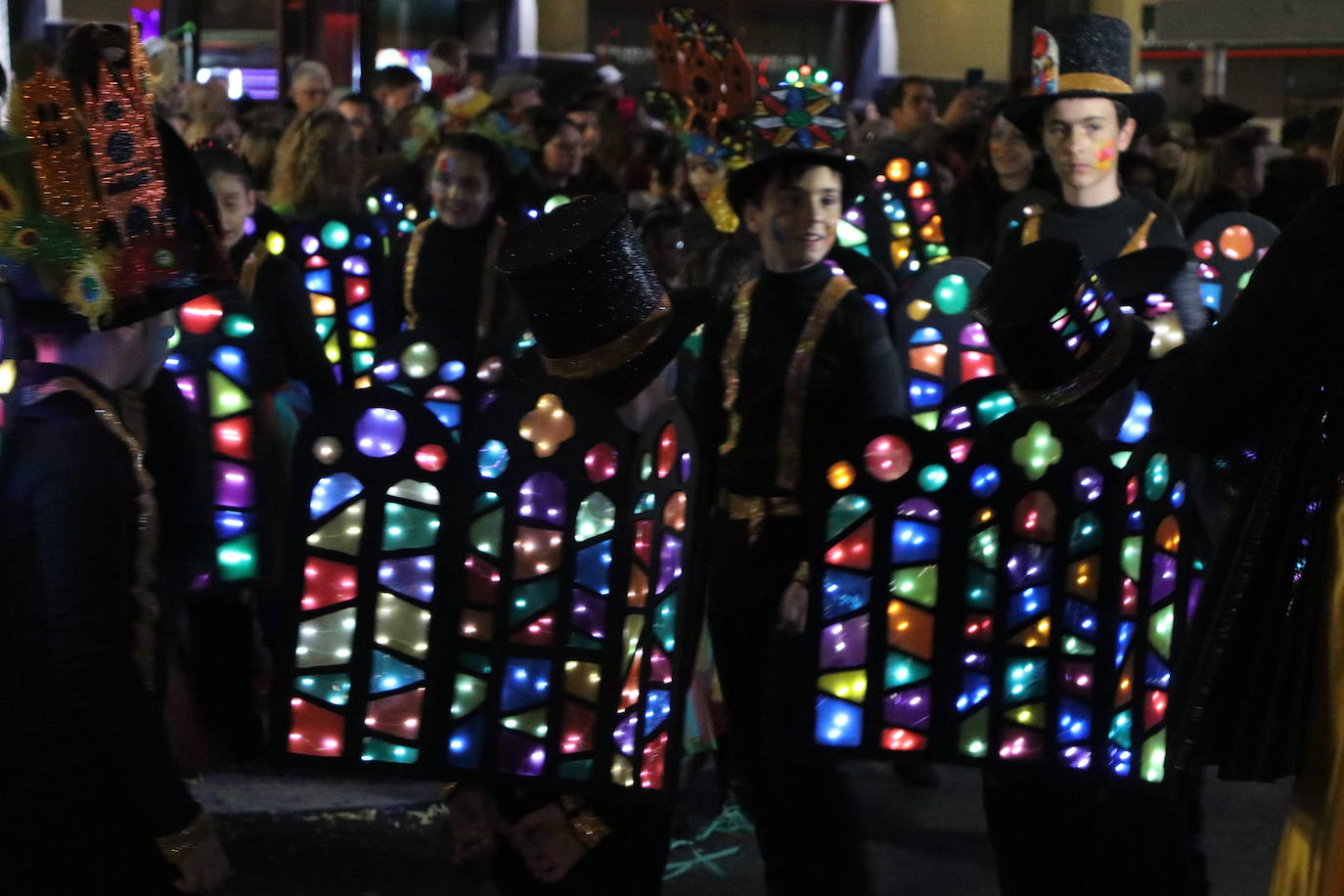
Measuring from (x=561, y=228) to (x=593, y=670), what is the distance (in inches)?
34.3

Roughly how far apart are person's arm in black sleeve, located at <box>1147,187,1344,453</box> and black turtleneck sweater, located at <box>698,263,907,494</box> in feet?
5.47

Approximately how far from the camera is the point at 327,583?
336 centimetres

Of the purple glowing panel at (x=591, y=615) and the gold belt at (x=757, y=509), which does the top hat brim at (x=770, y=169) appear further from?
the purple glowing panel at (x=591, y=615)

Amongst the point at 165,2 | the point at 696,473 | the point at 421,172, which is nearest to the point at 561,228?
the point at 696,473

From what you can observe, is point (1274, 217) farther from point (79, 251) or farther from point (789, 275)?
point (79, 251)

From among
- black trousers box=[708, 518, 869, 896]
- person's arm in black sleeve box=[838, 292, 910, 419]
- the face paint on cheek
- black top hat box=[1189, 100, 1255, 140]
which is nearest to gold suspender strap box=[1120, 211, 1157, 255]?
the face paint on cheek

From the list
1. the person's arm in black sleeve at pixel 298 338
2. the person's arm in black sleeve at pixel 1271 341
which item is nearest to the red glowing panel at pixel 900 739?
the person's arm in black sleeve at pixel 1271 341

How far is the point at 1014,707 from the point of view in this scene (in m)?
3.51

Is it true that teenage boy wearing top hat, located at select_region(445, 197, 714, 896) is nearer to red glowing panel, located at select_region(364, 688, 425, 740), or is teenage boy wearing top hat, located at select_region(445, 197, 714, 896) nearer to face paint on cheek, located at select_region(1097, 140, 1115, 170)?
red glowing panel, located at select_region(364, 688, 425, 740)

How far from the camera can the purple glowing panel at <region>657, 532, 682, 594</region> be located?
10.7 ft

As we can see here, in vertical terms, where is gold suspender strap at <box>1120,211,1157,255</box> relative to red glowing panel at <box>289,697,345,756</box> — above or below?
above

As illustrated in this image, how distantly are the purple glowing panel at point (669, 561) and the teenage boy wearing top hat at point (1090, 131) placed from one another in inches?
78.8


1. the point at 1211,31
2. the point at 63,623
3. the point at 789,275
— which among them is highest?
the point at 1211,31

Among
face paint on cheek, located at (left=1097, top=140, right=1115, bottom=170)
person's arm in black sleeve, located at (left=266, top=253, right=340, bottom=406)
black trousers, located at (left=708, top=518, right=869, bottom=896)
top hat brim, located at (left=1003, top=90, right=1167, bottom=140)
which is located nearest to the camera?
black trousers, located at (left=708, top=518, right=869, bottom=896)
